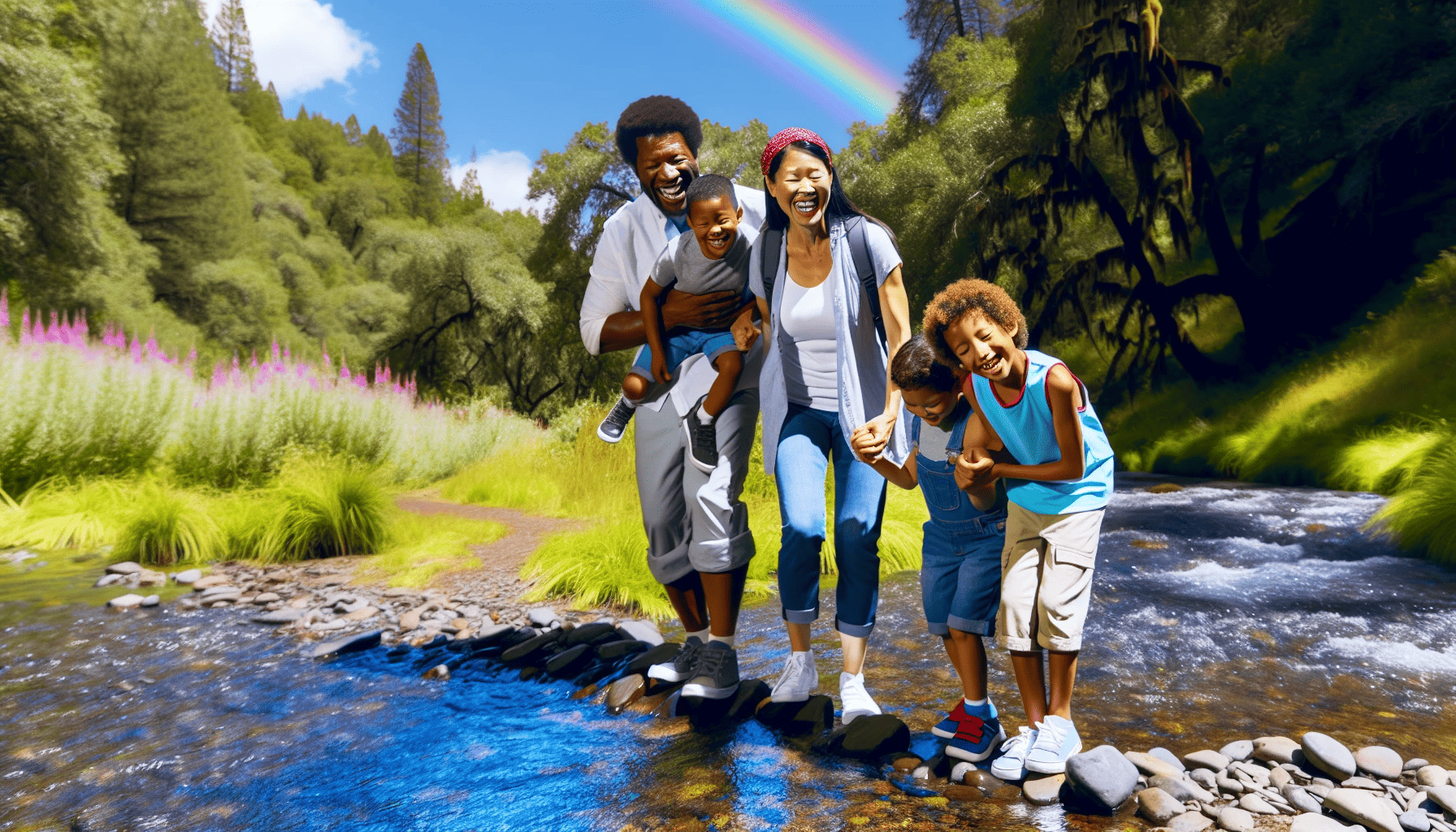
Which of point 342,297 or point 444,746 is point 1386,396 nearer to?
point 444,746

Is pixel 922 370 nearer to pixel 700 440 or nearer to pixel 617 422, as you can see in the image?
pixel 700 440

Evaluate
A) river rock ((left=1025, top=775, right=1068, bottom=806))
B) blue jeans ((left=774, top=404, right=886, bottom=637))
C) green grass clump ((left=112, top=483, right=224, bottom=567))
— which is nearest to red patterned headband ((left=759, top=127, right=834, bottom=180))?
blue jeans ((left=774, top=404, right=886, bottom=637))

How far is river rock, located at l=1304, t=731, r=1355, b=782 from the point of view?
87.2 inches

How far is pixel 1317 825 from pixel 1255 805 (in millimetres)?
171

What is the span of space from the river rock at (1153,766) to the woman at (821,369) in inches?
28.6

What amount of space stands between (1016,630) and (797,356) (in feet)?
3.38

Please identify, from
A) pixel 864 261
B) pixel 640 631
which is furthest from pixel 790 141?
pixel 640 631

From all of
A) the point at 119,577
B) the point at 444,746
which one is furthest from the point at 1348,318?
the point at 119,577

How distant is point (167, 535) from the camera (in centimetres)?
Answer: 589

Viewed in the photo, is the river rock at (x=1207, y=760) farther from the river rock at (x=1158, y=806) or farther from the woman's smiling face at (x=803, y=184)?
the woman's smiling face at (x=803, y=184)

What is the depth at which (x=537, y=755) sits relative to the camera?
2.61 metres

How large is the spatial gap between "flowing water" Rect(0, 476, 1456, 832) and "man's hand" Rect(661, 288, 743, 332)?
1359 mm

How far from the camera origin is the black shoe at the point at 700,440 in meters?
2.74

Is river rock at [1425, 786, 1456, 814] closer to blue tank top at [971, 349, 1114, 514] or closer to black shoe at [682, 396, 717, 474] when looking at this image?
blue tank top at [971, 349, 1114, 514]
